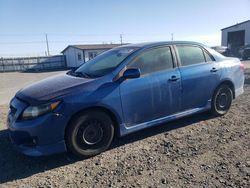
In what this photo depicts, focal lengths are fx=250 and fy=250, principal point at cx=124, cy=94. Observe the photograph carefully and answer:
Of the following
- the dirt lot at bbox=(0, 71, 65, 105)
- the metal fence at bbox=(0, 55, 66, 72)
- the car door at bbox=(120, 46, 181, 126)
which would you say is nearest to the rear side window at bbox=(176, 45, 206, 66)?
the car door at bbox=(120, 46, 181, 126)

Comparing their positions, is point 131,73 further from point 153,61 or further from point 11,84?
point 11,84

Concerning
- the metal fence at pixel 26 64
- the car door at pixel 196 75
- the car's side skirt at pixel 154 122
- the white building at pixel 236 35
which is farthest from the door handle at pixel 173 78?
A: the metal fence at pixel 26 64

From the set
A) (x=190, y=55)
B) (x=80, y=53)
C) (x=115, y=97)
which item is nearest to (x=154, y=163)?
(x=115, y=97)

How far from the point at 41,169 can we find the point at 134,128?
5.26 feet

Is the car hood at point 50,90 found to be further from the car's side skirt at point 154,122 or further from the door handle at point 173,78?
the door handle at point 173,78

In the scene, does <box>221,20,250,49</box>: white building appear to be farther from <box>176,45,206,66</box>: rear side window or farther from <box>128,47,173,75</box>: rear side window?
<box>128,47,173,75</box>: rear side window

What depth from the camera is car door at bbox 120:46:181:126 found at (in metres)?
4.17

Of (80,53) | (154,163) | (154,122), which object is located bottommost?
(154,163)

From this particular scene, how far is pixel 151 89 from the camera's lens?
4.35 metres

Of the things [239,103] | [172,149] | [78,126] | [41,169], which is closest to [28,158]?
[41,169]

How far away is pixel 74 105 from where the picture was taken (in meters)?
3.65

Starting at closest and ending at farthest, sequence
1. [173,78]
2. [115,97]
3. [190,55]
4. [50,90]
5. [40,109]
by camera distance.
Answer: [40,109] < [50,90] < [115,97] < [173,78] < [190,55]

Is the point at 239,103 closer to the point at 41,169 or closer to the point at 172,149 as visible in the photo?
the point at 172,149

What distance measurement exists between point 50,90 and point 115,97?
101 centimetres
